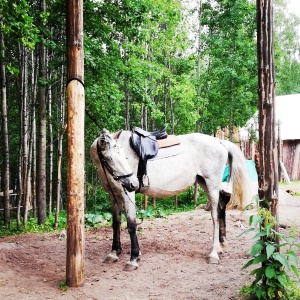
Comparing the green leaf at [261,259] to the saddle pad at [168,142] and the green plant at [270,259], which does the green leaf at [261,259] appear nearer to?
the green plant at [270,259]

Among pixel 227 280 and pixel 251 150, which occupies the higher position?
pixel 251 150

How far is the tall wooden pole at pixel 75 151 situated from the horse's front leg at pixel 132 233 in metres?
1.00

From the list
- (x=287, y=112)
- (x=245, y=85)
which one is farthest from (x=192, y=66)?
(x=287, y=112)

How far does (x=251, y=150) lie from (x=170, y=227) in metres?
12.1

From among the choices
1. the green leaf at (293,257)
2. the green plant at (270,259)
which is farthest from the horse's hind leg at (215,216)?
the green leaf at (293,257)

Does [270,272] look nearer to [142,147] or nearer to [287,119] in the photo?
[142,147]

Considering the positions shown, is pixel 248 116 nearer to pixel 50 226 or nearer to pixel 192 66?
pixel 192 66

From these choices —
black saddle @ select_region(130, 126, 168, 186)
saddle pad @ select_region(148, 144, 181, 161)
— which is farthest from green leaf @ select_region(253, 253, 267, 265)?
saddle pad @ select_region(148, 144, 181, 161)

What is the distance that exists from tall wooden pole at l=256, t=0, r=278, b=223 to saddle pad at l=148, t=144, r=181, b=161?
2.35 meters

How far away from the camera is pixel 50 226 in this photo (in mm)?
9656

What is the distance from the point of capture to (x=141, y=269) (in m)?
5.30

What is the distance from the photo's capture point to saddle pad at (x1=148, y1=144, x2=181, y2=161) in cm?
602

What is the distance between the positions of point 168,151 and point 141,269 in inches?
76.1

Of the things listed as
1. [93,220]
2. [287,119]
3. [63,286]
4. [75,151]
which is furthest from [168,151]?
[287,119]
